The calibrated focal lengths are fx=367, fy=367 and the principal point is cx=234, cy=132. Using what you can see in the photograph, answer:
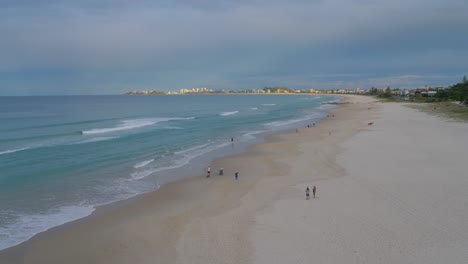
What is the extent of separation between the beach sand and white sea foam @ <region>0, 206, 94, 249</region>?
0.51 metres

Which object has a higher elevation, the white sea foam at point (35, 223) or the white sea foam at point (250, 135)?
the white sea foam at point (250, 135)

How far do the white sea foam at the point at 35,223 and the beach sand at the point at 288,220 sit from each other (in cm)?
→ 51

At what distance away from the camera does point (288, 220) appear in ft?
46.7

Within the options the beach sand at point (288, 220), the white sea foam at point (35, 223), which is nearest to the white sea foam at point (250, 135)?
the beach sand at point (288, 220)

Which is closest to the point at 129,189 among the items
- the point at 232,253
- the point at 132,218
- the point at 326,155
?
the point at 132,218

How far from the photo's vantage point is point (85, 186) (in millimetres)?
20203

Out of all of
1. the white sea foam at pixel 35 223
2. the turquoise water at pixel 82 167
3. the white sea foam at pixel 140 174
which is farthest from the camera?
the white sea foam at pixel 140 174

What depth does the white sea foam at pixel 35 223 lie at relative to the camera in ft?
44.0

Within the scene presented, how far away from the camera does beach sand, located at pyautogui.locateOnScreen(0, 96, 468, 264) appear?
38.2 ft

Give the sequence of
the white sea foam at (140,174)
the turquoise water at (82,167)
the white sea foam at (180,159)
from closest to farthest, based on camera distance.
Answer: the turquoise water at (82,167) < the white sea foam at (140,174) < the white sea foam at (180,159)

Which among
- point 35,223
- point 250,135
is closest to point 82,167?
point 35,223

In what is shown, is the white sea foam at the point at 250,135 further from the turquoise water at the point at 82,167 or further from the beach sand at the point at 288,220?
the beach sand at the point at 288,220

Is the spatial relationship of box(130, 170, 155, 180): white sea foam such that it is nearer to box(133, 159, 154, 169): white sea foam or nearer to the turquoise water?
the turquoise water

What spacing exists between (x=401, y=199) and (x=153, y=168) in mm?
15457
